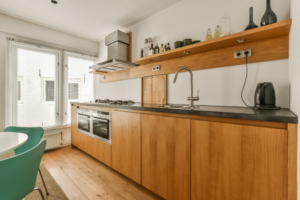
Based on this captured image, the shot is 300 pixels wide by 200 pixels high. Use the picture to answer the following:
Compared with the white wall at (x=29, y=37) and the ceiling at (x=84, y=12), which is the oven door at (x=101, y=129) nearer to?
the white wall at (x=29, y=37)

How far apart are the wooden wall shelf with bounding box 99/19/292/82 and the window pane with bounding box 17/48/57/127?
2199 mm

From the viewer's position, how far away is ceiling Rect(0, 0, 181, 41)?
229 cm

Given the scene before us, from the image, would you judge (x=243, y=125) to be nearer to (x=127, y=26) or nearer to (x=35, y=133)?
(x=35, y=133)

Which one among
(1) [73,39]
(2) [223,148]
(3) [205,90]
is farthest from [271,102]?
(1) [73,39]

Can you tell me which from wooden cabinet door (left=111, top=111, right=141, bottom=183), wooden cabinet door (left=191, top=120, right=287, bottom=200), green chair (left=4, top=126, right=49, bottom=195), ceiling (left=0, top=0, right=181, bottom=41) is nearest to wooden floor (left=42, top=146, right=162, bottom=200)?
wooden cabinet door (left=111, top=111, right=141, bottom=183)

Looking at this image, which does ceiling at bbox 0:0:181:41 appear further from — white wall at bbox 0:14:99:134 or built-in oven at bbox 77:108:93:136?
built-in oven at bbox 77:108:93:136

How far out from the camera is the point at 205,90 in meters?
1.92

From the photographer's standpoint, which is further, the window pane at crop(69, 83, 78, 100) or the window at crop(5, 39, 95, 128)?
the window pane at crop(69, 83, 78, 100)

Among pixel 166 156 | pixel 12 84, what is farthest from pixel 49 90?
pixel 166 156

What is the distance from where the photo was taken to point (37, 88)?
296 centimetres

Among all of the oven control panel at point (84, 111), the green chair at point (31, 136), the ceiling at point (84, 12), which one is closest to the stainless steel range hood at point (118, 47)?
the ceiling at point (84, 12)

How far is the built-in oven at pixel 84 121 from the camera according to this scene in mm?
2645

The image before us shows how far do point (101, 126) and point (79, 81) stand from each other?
1.82 m

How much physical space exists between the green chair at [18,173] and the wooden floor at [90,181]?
0.92m
